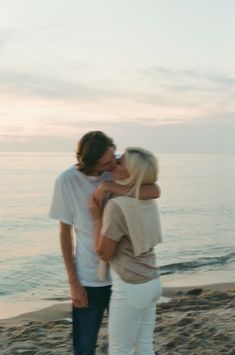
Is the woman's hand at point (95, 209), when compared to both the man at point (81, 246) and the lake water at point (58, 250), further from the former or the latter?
the lake water at point (58, 250)

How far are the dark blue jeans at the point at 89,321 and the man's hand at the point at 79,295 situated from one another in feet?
0.13

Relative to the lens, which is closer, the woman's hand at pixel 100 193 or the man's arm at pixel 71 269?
the woman's hand at pixel 100 193

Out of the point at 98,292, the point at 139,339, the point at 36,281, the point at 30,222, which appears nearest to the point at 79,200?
the point at 98,292

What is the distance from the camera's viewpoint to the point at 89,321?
11.3 ft

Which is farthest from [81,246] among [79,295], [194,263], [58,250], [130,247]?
→ [58,250]

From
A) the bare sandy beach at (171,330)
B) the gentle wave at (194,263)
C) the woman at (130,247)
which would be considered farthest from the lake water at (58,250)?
the woman at (130,247)

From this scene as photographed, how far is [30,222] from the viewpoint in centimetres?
2327

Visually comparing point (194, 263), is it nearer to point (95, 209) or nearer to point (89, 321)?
point (89, 321)

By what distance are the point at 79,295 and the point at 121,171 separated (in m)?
0.86

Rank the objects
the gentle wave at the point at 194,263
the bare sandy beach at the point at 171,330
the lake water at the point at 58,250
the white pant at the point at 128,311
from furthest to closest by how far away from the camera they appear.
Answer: the gentle wave at the point at 194,263 < the lake water at the point at 58,250 < the bare sandy beach at the point at 171,330 < the white pant at the point at 128,311

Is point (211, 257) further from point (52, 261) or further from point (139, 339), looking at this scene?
point (139, 339)

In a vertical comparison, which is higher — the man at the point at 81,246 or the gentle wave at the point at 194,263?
the man at the point at 81,246

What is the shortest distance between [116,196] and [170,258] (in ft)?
38.7

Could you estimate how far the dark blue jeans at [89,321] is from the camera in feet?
11.2
